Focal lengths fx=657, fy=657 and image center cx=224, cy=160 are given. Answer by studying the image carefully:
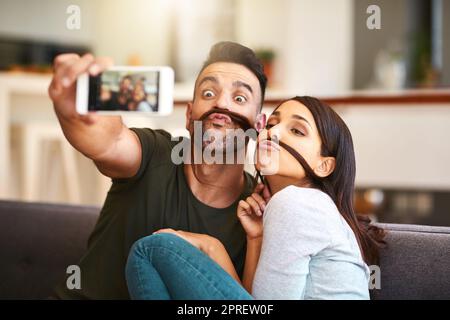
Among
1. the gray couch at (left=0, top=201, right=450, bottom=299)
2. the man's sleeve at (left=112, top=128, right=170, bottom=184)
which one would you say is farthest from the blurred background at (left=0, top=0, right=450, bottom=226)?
the man's sleeve at (left=112, top=128, right=170, bottom=184)

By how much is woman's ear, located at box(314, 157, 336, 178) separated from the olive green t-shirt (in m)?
0.17

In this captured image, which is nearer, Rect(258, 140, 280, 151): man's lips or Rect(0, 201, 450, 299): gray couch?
Rect(258, 140, 280, 151): man's lips

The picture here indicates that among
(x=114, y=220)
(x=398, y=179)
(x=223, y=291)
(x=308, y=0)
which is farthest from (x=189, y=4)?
(x=223, y=291)

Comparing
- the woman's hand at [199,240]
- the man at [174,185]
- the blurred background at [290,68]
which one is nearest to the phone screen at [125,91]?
the man at [174,185]

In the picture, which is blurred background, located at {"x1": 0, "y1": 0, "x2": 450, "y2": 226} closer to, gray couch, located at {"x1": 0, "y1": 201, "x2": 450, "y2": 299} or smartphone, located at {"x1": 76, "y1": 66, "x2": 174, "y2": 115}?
gray couch, located at {"x1": 0, "y1": 201, "x2": 450, "y2": 299}

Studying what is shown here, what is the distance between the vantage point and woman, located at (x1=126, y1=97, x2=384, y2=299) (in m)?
0.92

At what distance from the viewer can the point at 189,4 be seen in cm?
403

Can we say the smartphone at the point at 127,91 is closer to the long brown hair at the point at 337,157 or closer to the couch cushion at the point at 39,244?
the long brown hair at the point at 337,157

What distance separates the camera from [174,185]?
3.72ft

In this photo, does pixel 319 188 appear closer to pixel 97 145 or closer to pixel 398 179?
pixel 97 145

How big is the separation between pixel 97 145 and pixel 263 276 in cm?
31

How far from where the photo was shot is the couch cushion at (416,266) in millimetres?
1089

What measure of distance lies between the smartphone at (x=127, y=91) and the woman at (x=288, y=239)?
185 millimetres

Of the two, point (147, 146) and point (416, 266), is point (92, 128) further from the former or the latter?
point (416, 266)
